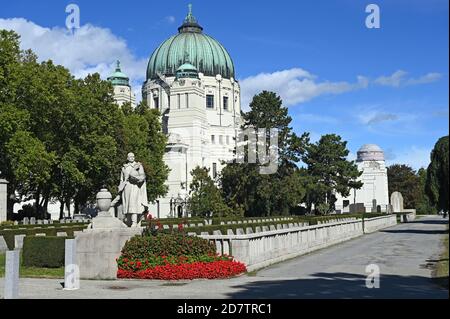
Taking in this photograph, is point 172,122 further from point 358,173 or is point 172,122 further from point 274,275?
point 274,275

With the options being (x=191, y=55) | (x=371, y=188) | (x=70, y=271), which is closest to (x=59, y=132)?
(x=70, y=271)

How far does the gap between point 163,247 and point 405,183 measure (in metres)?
111

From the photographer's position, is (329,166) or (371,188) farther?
(371,188)

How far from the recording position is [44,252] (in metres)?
17.6

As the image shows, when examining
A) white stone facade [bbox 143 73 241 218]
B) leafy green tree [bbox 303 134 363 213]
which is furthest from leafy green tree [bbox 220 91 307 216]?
white stone facade [bbox 143 73 241 218]

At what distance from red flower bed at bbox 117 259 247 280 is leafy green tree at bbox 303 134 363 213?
60.2 metres

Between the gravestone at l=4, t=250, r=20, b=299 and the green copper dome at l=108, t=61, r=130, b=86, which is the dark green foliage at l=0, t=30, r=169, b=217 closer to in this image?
the gravestone at l=4, t=250, r=20, b=299

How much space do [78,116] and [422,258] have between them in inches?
1313

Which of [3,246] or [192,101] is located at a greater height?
[192,101]

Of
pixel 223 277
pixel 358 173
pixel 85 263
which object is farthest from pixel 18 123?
pixel 358 173

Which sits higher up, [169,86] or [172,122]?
[169,86]

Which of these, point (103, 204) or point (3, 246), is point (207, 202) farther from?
point (103, 204)
